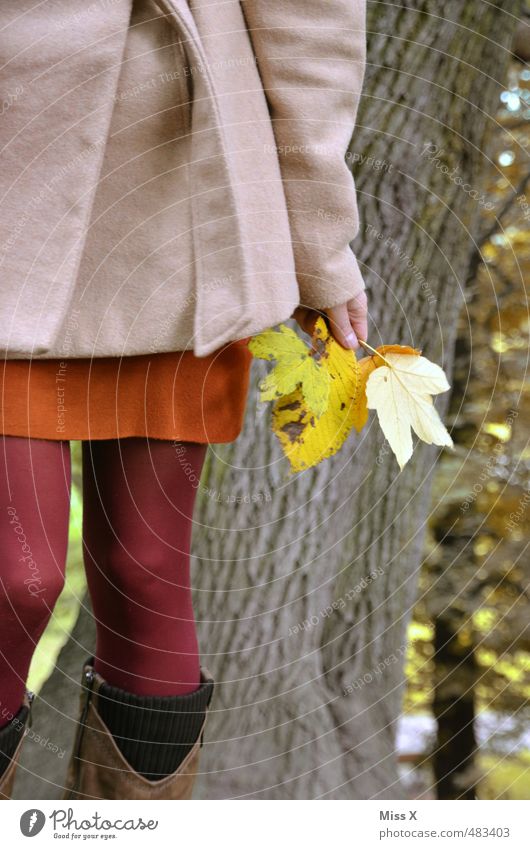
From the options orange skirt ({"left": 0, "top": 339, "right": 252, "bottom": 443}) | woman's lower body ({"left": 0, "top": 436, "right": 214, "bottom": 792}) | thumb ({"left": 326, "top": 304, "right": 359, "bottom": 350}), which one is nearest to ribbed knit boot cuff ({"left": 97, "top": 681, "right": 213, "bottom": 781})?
woman's lower body ({"left": 0, "top": 436, "right": 214, "bottom": 792})

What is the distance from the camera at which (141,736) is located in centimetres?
74

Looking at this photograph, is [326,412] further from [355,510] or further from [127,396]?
[355,510]

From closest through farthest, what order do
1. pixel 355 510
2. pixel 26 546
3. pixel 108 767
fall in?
pixel 26 546, pixel 108 767, pixel 355 510

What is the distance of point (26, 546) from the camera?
2.16 feet

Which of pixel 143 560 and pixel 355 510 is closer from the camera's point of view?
pixel 143 560

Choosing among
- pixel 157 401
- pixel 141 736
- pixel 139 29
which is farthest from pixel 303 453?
pixel 139 29

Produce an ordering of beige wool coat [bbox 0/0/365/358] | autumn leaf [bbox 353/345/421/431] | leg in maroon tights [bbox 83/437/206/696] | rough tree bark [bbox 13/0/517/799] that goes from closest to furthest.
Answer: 1. beige wool coat [bbox 0/0/365/358]
2. leg in maroon tights [bbox 83/437/206/696]
3. autumn leaf [bbox 353/345/421/431]
4. rough tree bark [bbox 13/0/517/799]

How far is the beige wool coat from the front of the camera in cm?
63

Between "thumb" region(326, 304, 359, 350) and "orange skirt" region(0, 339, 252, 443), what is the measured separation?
0.27ft

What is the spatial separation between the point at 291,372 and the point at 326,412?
5 cm

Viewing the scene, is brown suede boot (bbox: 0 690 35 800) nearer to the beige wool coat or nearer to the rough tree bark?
the beige wool coat

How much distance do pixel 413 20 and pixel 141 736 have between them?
0.89 meters

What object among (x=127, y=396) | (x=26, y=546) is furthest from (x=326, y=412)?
(x=26, y=546)
